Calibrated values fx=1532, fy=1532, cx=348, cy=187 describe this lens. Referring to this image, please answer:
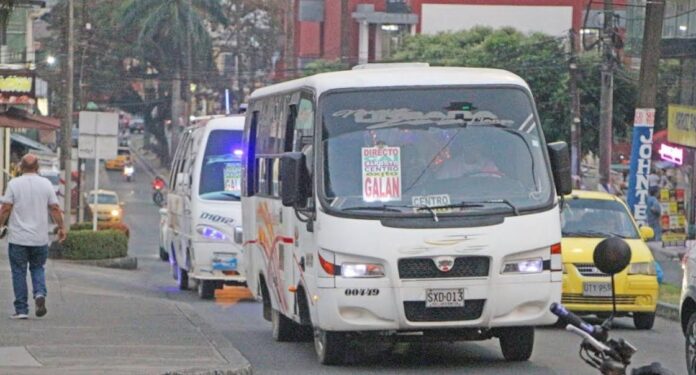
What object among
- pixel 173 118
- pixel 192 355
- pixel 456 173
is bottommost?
pixel 173 118

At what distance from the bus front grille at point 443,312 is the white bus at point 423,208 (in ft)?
0.04

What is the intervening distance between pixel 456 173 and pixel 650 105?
1393cm

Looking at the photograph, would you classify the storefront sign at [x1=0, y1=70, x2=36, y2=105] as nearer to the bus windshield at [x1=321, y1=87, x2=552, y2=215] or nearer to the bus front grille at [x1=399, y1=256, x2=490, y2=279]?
the bus windshield at [x1=321, y1=87, x2=552, y2=215]

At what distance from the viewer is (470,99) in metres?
13.6

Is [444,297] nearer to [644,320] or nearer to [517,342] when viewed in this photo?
[517,342]

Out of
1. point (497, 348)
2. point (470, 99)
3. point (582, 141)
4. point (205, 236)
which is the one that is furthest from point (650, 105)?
point (582, 141)

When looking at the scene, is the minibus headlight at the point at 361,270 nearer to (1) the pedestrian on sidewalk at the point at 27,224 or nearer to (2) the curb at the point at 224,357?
(2) the curb at the point at 224,357

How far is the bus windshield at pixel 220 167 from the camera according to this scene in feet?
76.8

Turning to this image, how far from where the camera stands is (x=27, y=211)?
15992mm

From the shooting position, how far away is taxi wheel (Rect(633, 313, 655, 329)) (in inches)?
725

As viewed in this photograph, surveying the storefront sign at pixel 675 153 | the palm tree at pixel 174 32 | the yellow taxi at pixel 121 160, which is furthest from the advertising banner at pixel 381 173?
the yellow taxi at pixel 121 160

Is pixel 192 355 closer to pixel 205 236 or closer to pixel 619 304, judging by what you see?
pixel 619 304

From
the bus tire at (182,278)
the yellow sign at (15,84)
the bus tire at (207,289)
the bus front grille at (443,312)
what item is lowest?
the bus tire at (182,278)

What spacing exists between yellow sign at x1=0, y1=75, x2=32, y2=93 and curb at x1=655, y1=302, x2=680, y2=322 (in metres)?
22.7
